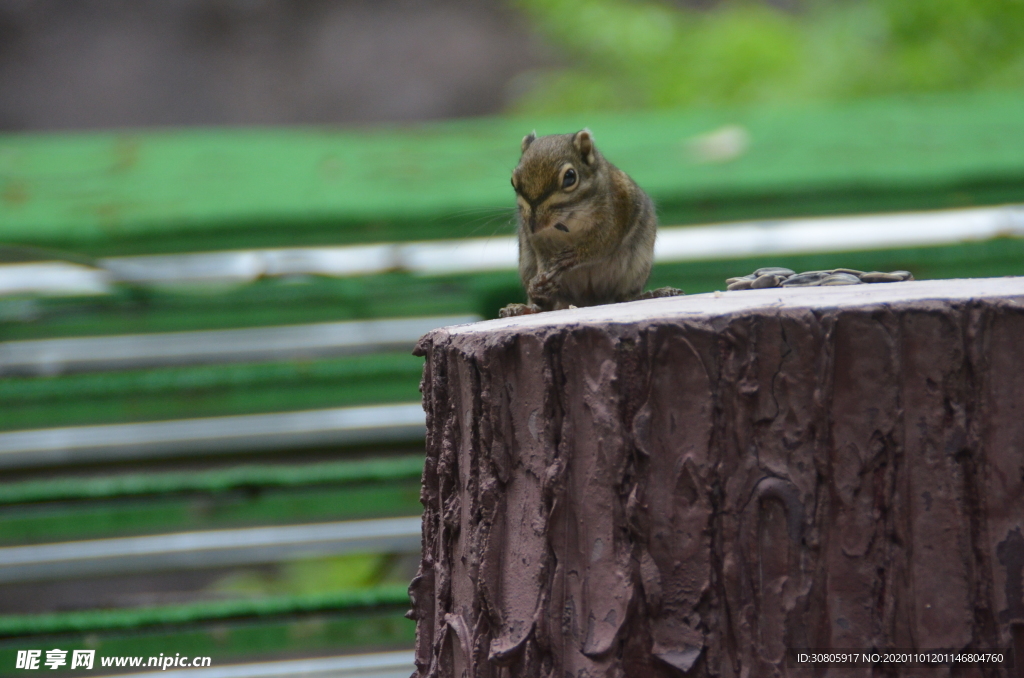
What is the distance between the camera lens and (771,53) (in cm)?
729

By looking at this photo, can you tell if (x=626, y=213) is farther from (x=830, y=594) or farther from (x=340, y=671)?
(x=340, y=671)

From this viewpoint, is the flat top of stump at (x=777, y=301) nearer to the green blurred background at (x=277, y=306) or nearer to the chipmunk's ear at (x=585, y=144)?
the chipmunk's ear at (x=585, y=144)

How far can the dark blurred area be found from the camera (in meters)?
9.05

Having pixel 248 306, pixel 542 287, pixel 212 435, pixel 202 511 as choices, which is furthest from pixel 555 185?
pixel 202 511

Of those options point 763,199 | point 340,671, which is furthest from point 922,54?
point 340,671

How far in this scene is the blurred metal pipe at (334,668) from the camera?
2854 millimetres

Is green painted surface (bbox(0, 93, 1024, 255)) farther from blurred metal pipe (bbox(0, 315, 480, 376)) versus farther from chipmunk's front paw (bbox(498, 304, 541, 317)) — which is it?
chipmunk's front paw (bbox(498, 304, 541, 317))

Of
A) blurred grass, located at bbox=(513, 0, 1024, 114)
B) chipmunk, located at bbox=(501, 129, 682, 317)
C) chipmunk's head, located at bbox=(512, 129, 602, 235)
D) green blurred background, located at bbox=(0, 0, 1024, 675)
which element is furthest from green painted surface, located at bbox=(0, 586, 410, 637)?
blurred grass, located at bbox=(513, 0, 1024, 114)

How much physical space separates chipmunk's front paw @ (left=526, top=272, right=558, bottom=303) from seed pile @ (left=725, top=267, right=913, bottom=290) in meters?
0.52

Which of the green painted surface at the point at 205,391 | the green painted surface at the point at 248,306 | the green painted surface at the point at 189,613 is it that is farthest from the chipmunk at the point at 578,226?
the green painted surface at the point at 189,613

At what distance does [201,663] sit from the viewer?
2.76m

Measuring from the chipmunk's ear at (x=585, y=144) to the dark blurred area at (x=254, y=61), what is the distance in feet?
28.3

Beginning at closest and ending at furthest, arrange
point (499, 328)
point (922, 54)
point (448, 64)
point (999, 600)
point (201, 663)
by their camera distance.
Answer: point (999, 600)
point (499, 328)
point (201, 663)
point (922, 54)
point (448, 64)

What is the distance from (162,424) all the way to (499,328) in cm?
210
